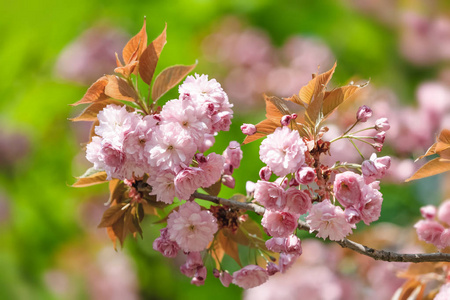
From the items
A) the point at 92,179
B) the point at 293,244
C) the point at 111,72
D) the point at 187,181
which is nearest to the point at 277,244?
the point at 293,244

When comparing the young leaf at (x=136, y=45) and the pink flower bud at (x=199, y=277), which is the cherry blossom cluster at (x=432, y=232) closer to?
the pink flower bud at (x=199, y=277)

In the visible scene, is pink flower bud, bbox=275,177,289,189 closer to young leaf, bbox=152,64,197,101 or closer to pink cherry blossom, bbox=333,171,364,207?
pink cherry blossom, bbox=333,171,364,207

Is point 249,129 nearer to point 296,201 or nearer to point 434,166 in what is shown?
point 296,201

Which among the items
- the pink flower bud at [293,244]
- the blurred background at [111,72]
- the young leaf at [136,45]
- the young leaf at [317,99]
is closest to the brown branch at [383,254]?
the pink flower bud at [293,244]

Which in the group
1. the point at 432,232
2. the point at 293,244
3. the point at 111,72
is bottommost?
the point at 111,72

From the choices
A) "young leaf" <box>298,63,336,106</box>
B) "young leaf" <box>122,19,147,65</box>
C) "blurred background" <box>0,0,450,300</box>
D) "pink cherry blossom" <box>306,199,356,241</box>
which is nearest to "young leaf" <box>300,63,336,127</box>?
"young leaf" <box>298,63,336,106</box>

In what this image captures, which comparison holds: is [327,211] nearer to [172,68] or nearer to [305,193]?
[305,193]
